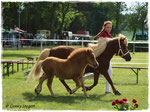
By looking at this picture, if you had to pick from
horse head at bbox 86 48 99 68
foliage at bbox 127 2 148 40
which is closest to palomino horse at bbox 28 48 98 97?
horse head at bbox 86 48 99 68

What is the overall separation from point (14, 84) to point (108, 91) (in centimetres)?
319

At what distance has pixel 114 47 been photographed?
323 inches

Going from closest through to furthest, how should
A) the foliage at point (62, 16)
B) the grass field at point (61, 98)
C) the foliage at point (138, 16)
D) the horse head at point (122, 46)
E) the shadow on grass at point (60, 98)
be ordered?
the grass field at point (61, 98) < the shadow on grass at point (60, 98) < the horse head at point (122, 46) < the foliage at point (62, 16) < the foliage at point (138, 16)

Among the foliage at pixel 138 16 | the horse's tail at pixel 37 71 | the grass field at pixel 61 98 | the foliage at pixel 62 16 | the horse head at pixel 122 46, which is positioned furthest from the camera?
the foliage at pixel 138 16

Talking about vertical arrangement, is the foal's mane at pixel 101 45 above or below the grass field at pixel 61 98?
above

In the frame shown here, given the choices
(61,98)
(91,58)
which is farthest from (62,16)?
(91,58)

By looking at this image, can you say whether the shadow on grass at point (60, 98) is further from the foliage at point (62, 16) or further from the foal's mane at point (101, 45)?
the foliage at point (62, 16)

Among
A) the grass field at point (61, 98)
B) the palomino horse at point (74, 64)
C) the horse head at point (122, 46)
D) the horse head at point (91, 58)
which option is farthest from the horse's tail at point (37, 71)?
the horse head at point (122, 46)

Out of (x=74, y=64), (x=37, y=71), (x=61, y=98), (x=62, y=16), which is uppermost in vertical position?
(x=62, y=16)

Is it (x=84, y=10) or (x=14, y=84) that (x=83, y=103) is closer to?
(x=14, y=84)

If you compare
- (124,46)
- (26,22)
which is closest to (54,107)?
(124,46)

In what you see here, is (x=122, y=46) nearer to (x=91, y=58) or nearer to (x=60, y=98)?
(x=91, y=58)

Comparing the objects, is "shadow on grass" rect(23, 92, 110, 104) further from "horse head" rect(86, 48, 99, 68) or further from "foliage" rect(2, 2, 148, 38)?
"foliage" rect(2, 2, 148, 38)

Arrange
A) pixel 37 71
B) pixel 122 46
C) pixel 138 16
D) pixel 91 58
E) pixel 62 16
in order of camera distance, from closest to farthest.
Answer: pixel 91 58
pixel 37 71
pixel 122 46
pixel 62 16
pixel 138 16
